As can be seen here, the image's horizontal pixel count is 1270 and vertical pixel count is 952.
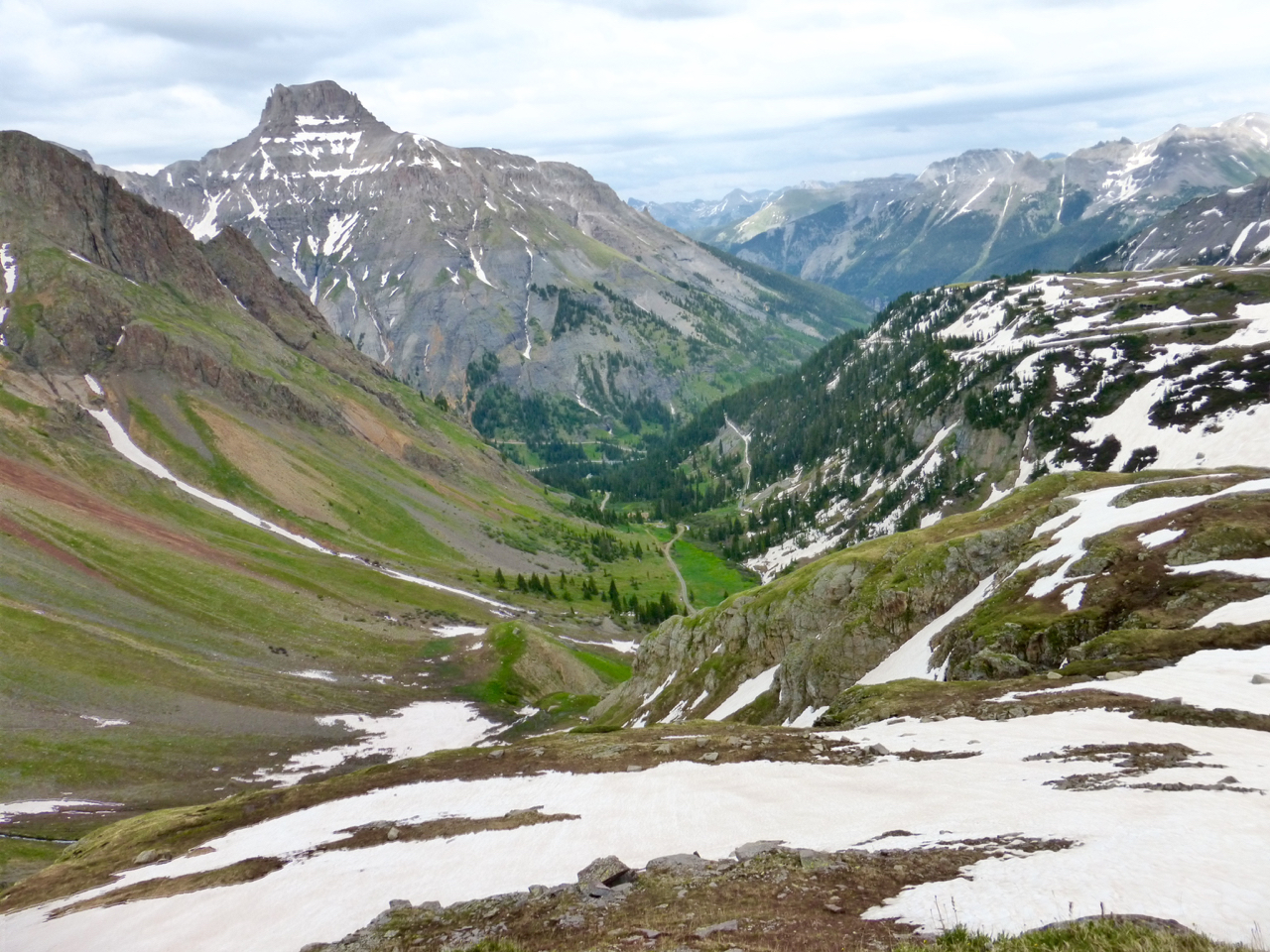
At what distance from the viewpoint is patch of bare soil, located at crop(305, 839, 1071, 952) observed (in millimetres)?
19766

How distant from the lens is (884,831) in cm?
2614

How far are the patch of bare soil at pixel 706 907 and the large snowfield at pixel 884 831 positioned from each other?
100 centimetres

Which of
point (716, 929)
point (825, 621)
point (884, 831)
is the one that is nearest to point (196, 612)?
point (825, 621)

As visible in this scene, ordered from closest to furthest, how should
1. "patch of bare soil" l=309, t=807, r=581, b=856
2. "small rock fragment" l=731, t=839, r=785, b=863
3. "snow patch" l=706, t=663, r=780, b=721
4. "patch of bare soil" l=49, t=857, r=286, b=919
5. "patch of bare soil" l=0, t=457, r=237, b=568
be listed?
"small rock fragment" l=731, t=839, r=785, b=863 < "patch of bare soil" l=309, t=807, r=581, b=856 < "patch of bare soil" l=49, t=857, r=286, b=919 < "snow patch" l=706, t=663, r=780, b=721 < "patch of bare soil" l=0, t=457, r=237, b=568

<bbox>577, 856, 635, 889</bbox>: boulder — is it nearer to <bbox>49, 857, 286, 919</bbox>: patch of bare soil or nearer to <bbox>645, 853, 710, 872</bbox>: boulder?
<bbox>645, 853, 710, 872</bbox>: boulder

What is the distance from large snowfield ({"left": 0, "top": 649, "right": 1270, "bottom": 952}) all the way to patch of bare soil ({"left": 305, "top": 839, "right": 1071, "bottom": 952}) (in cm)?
100

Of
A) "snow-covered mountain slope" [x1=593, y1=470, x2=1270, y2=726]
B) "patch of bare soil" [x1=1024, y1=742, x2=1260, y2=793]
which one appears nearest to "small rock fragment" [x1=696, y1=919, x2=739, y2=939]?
"patch of bare soil" [x1=1024, y1=742, x2=1260, y2=793]

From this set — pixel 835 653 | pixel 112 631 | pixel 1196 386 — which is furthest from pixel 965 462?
pixel 112 631

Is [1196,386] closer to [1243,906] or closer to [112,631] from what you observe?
[1243,906]

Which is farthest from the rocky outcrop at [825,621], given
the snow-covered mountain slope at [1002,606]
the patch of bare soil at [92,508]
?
the patch of bare soil at [92,508]

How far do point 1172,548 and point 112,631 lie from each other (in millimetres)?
120401

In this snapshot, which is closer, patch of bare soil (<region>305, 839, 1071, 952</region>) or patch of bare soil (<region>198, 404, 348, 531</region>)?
patch of bare soil (<region>305, 839, 1071, 952</region>)

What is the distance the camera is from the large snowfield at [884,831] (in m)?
19.0

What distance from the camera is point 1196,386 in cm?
15725
